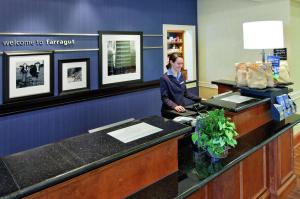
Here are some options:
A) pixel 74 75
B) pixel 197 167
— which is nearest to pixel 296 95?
pixel 197 167

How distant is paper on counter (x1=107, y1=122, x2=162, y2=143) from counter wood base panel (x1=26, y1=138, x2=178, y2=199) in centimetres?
10

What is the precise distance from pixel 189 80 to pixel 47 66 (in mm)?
3148

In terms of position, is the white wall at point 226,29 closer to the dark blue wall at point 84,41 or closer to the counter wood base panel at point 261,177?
the dark blue wall at point 84,41

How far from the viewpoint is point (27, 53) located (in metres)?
3.41

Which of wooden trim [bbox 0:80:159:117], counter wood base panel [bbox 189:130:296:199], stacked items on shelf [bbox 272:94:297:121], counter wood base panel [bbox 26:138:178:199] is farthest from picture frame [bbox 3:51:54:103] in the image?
stacked items on shelf [bbox 272:94:297:121]

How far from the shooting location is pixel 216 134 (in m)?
1.80

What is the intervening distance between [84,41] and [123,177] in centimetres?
302

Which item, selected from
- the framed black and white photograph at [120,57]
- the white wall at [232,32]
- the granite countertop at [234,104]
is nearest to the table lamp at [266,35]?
the granite countertop at [234,104]

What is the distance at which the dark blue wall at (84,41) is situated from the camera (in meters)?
3.38

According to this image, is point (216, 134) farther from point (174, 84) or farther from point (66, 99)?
point (66, 99)

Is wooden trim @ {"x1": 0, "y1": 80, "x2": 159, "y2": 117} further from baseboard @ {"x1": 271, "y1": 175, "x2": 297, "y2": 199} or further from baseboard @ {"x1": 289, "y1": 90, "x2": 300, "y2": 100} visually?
baseboard @ {"x1": 271, "y1": 175, "x2": 297, "y2": 199}

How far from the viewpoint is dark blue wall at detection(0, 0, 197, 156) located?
11.1 ft

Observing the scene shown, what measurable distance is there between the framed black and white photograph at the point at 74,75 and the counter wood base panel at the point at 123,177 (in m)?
2.60

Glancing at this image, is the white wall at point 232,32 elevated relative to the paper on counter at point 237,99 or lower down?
elevated
